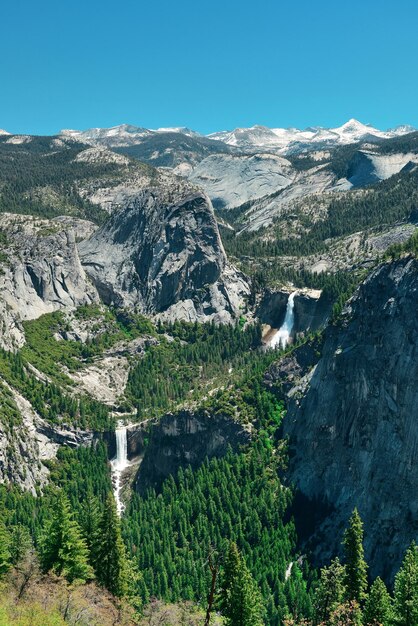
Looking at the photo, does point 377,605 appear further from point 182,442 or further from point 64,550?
point 182,442

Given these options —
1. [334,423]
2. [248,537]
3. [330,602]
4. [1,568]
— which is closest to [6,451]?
[248,537]

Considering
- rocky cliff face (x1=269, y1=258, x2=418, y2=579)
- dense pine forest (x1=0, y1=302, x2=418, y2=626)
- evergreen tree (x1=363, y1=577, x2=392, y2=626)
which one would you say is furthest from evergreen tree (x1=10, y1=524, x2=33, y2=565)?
rocky cliff face (x1=269, y1=258, x2=418, y2=579)

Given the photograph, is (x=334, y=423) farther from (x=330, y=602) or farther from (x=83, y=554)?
(x=83, y=554)

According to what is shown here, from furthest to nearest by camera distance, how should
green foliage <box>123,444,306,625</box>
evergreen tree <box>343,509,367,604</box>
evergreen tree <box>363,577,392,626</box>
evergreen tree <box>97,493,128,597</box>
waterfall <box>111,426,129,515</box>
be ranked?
waterfall <box>111,426,129,515</box> → green foliage <box>123,444,306,625</box> → evergreen tree <box>343,509,367,604</box> → evergreen tree <box>97,493,128,597</box> → evergreen tree <box>363,577,392,626</box>

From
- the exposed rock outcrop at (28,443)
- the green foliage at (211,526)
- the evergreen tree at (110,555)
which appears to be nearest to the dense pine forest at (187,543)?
the evergreen tree at (110,555)

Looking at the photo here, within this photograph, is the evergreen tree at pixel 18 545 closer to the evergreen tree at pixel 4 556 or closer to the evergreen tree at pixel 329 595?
the evergreen tree at pixel 4 556

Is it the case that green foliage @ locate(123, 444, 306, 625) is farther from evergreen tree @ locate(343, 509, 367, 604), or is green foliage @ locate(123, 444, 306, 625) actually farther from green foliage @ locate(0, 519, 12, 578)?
green foliage @ locate(0, 519, 12, 578)
